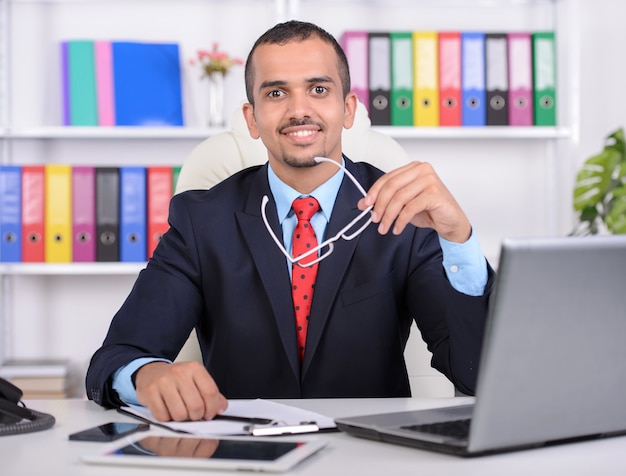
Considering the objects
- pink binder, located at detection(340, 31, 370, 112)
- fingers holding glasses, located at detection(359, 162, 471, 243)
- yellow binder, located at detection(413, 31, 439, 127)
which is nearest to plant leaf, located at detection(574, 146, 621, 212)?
yellow binder, located at detection(413, 31, 439, 127)

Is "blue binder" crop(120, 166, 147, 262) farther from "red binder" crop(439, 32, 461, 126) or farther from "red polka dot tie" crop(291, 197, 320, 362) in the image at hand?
"red polka dot tie" crop(291, 197, 320, 362)

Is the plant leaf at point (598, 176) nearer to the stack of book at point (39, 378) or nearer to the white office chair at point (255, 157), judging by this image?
the white office chair at point (255, 157)

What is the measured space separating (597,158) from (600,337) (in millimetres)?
2103

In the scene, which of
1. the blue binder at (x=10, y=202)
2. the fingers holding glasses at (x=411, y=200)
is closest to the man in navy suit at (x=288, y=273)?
the fingers holding glasses at (x=411, y=200)

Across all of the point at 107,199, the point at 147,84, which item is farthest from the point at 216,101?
the point at 107,199

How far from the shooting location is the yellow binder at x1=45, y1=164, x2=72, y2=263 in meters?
2.75

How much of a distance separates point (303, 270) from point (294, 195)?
0.52ft

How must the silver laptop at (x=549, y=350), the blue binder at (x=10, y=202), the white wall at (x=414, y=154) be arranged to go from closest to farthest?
the silver laptop at (x=549, y=350), the blue binder at (x=10, y=202), the white wall at (x=414, y=154)

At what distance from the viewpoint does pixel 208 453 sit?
2.74ft

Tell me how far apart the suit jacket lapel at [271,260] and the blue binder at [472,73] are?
1313 millimetres

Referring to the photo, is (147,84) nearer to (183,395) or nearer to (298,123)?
(298,123)

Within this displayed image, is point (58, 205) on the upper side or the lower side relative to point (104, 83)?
lower

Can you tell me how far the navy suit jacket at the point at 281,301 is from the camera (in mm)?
1520

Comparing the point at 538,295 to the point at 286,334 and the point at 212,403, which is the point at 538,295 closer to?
the point at 212,403
